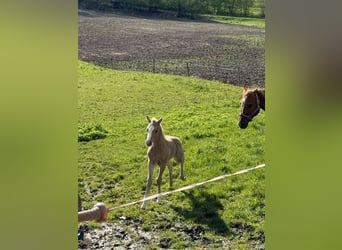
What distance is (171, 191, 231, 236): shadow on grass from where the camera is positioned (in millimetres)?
3133

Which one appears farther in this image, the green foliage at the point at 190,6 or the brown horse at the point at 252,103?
the green foliage at the point at 190,6

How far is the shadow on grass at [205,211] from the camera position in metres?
3.13

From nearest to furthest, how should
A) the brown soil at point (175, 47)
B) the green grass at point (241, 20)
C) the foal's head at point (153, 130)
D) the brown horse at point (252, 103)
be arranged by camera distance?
the foal's head at point (153, 130)
the brown horse at point (252, 103)
the brown soil at point (175, 47)
the green grass at point (241, 20)

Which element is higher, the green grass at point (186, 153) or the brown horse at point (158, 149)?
the brown horse at point (158, 149)

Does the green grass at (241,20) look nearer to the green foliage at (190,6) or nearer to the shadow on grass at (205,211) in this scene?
the green foliage at (190,6)

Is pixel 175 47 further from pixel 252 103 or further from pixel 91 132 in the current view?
pixel 252 103

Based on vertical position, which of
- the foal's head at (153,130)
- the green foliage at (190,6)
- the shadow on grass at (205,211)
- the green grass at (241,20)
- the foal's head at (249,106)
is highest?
the green foliage at (190,6)

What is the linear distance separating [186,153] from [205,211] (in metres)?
1.07

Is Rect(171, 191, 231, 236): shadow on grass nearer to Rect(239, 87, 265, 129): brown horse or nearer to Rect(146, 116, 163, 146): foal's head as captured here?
Rect(146, 116, 163, 146): foal's head

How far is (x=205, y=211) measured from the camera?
3.33 m

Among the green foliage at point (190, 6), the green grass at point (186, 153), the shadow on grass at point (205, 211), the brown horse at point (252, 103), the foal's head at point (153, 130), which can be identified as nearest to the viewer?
the shadow on grass at point (205, 211)

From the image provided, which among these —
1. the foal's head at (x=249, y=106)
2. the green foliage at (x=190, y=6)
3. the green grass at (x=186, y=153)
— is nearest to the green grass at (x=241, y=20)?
the green foliage at (x=190, y=6)
